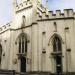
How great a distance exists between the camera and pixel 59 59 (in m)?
33.3

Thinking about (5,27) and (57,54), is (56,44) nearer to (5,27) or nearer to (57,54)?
(57,54)

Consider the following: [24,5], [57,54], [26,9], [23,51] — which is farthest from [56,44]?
[24,5]

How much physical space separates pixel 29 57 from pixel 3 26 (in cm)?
773

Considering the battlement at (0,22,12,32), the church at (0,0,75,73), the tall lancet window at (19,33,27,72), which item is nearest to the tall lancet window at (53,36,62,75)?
the church at (0,0,75,73)

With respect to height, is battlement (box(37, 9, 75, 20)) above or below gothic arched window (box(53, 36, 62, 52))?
above

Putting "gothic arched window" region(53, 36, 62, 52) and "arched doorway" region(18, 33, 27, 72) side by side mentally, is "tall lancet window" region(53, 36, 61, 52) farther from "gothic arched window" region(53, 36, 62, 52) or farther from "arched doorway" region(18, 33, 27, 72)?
"arched doorway" region(18, 33, 27, 72)

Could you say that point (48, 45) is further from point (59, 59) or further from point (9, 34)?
point (9, 34)

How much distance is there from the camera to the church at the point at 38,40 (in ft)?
108

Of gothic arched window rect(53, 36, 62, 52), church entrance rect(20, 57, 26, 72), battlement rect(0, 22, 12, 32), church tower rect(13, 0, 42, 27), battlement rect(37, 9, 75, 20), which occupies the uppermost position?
church tower rect(13, 0, 42, 27)

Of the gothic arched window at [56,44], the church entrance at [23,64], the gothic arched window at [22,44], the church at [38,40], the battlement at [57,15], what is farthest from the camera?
the gothic arched window at [22,44]

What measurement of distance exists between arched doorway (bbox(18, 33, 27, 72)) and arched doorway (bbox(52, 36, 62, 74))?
4.35 m

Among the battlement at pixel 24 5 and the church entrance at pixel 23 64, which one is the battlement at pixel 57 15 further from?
the church entrance at pixel 23 64

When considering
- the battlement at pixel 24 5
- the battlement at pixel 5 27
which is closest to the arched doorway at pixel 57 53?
the battlement at pixel 24 5

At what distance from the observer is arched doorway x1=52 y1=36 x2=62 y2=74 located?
32938 millimetres
